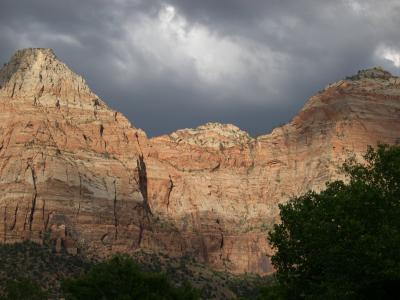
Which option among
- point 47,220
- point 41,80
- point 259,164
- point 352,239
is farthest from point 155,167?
point 352,239

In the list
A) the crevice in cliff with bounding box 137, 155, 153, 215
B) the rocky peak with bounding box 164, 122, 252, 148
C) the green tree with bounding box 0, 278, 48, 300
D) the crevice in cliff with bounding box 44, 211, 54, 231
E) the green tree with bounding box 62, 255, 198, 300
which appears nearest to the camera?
the green tree with bounding box 62, 255, 198, 300

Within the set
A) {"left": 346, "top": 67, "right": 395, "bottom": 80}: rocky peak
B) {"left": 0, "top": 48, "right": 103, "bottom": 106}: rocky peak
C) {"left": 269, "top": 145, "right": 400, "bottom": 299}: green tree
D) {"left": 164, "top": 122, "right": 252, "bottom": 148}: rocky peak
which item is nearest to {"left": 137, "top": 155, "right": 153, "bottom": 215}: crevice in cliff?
{"left": 164, "top": 122, "right": 252, "bottom": 148}: rocky peak

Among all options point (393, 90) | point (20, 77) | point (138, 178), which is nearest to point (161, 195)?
point (138, 178)

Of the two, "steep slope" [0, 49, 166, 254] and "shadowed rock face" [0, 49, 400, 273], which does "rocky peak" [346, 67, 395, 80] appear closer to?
"shadowed rock face" [0, 49, 400, 273]

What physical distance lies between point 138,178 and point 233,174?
2113 cm

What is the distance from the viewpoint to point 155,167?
16125cm

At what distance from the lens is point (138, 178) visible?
153500 millimetres

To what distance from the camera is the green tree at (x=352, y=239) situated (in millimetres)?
45438

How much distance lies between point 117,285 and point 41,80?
91138mm

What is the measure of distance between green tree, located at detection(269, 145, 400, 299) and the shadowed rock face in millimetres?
85333

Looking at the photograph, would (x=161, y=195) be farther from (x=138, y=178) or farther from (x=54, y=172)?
(x=54, y=172)

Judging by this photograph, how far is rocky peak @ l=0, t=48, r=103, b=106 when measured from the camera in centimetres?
15225

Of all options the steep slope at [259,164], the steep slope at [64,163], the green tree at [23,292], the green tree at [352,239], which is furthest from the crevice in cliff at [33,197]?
the green tree at [352,239]

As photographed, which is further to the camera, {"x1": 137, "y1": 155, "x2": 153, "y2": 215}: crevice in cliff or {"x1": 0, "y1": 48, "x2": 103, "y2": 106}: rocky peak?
{"x1": 137, "y1": 155, "x2": 153, "y2": 215}: crevice in cliff
